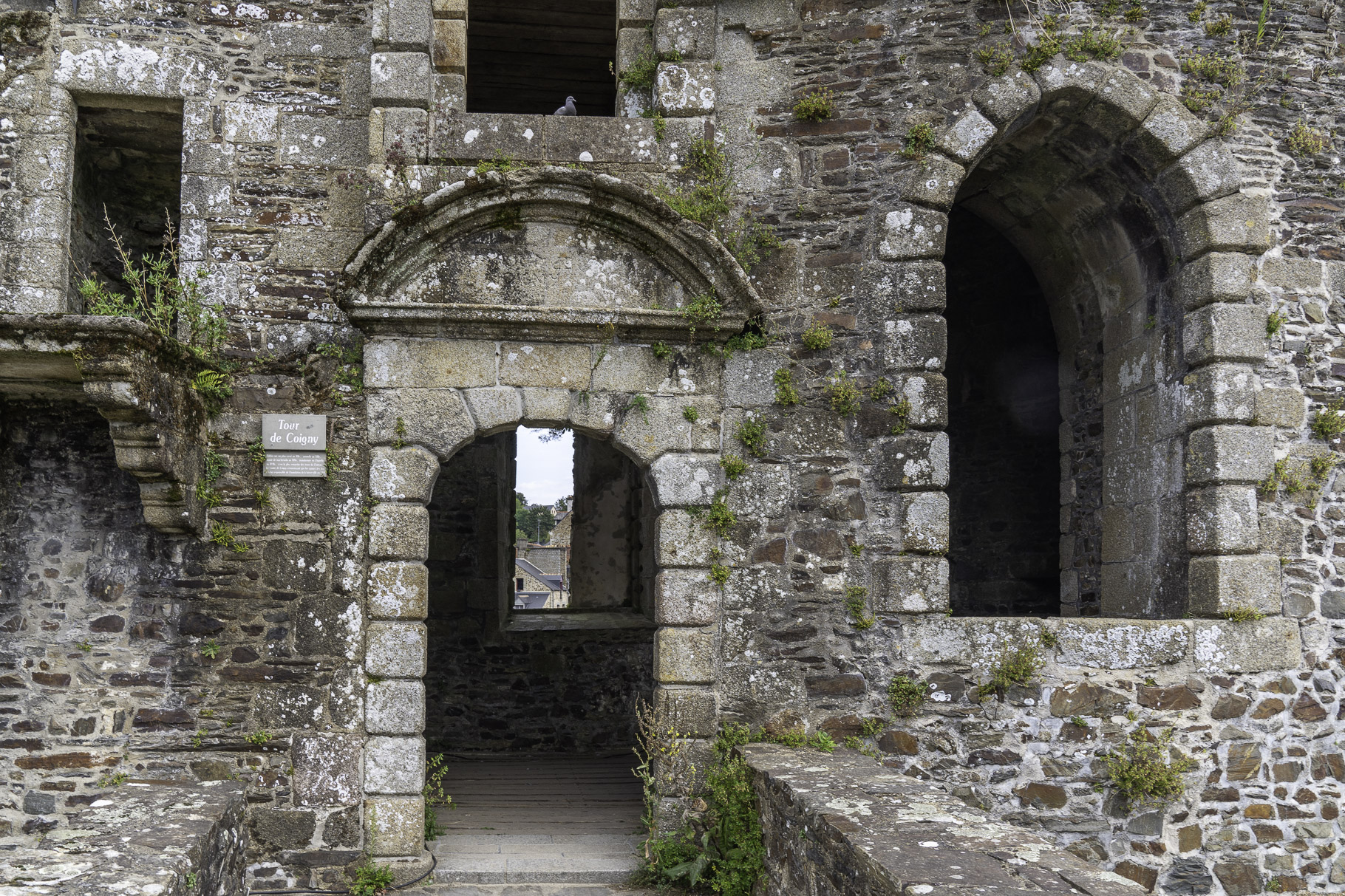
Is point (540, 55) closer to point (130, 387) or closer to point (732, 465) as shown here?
point (732, 465)

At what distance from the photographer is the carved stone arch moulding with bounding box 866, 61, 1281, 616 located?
16.3ft

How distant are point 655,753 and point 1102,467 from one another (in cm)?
322

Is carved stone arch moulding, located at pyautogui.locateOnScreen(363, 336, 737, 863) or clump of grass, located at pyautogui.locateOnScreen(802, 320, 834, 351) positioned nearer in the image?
carved stone arch moulding, located at pyautogui.locateOnScreen(363, 336, 737, 863)

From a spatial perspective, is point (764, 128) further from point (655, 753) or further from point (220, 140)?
point (655, 753)

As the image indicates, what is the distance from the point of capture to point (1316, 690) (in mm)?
5020

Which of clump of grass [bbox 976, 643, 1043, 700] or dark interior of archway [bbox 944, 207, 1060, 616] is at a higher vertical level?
dark interior of archway [bbox 944, 207, 1060, 616]

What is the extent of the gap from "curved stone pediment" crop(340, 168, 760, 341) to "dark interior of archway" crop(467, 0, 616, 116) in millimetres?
2221

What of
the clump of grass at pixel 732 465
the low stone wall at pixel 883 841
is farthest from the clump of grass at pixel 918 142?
the low stone wall at pixel 883 841

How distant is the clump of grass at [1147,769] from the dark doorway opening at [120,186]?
5.76 meters

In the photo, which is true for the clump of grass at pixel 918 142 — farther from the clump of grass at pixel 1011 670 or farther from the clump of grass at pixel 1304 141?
the clump of grass at pixel 1011 670

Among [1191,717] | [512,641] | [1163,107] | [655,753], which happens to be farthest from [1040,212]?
[512,641]

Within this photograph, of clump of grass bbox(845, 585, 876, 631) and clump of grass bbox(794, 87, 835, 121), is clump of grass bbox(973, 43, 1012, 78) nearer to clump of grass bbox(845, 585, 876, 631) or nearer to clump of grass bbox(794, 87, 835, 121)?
clump of grass bbox(794, 87, 835, 121)

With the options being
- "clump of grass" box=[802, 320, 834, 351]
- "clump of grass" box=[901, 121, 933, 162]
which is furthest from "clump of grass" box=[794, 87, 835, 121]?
"clump of grass" box=[802, 320, 834, 351]

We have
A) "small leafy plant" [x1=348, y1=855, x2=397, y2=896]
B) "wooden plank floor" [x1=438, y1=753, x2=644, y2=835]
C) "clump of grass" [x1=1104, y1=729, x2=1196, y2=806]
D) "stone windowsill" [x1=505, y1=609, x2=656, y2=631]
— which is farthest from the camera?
"stone windowsill" [x1=505, y1=609, x2=656, y2=631]
